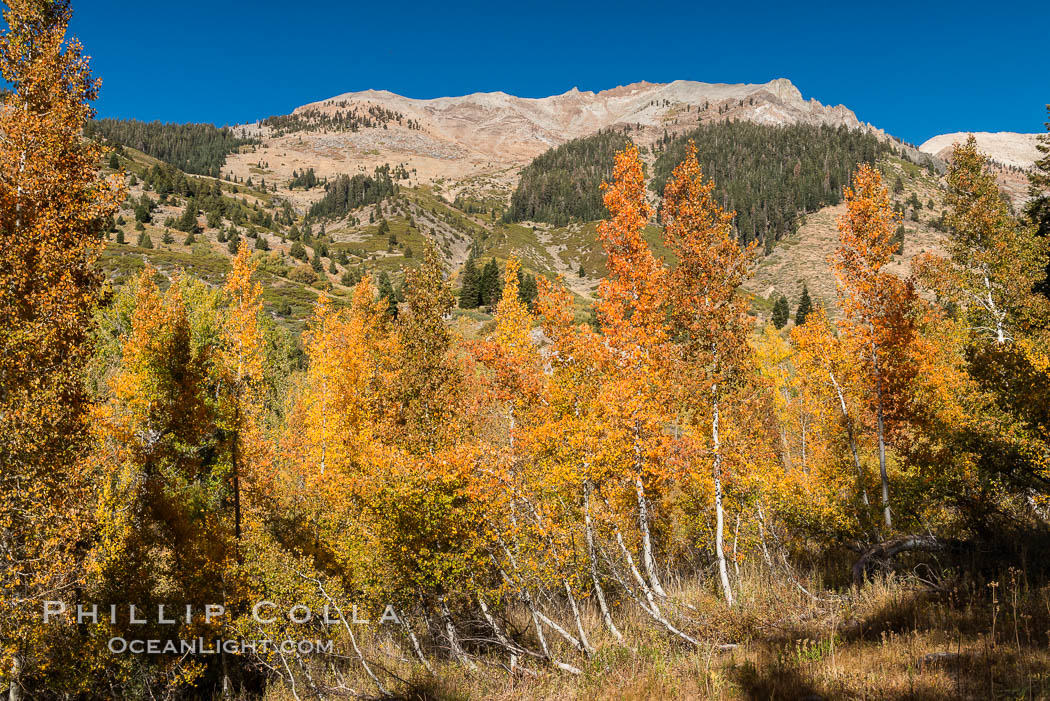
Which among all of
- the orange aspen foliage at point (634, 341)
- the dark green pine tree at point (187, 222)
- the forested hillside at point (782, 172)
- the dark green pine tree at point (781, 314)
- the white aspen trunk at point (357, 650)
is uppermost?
the forested hillside at point (782, 172)

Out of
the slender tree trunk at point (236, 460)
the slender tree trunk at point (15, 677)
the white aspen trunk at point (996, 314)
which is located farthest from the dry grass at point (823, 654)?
the white aspen trunk at point (996, 314)

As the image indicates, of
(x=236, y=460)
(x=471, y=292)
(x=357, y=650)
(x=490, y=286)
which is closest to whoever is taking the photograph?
(x=357, y=650)

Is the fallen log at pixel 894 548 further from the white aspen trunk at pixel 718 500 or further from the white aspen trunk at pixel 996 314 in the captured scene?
the white aspen trunk at pixel 996 314

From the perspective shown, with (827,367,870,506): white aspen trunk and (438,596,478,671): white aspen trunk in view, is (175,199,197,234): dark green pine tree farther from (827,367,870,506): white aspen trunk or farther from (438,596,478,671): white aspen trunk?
(827,367,870,506): white aspen trunk

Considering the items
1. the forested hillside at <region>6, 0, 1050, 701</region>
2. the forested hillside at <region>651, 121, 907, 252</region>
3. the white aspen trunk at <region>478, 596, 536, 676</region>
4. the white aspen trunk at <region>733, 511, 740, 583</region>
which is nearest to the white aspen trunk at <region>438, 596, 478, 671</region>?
the forested hillside at <region>6, 0, 1050, 701</region>

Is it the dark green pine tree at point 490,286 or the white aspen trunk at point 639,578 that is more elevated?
the dark green pine tree at point 490,286

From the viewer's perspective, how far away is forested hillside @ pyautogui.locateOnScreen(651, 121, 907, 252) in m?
142

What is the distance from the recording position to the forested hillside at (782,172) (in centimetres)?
14188

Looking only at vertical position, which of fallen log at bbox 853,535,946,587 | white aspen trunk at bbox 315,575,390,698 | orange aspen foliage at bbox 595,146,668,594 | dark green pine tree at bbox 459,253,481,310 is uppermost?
dark green pine tree at bbox 459,253,481,310

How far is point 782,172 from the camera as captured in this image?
169000mm

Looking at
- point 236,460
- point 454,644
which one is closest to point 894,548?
point 454,644

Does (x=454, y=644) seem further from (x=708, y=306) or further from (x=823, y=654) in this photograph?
(x=708, y=306)

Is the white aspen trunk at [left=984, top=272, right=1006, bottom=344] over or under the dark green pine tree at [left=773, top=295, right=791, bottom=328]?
under

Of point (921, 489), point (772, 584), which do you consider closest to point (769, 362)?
point (921, 489)
